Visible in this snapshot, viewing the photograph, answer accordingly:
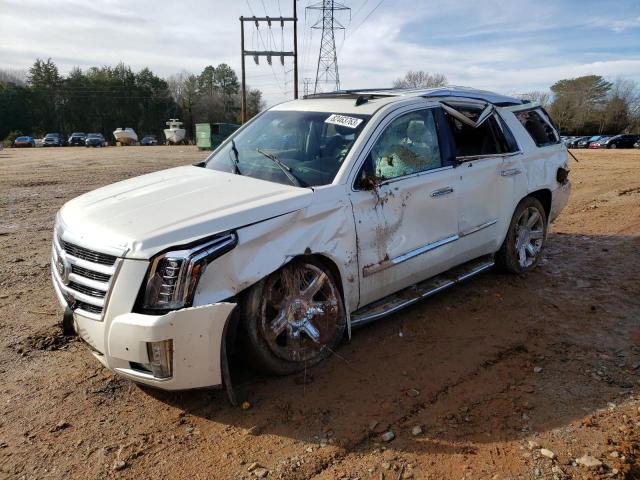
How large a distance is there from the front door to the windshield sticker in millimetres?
225

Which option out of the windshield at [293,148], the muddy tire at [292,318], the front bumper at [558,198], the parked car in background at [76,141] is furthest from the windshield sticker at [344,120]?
the parked car in background at [76,141]

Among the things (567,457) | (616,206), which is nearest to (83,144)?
(616,206)

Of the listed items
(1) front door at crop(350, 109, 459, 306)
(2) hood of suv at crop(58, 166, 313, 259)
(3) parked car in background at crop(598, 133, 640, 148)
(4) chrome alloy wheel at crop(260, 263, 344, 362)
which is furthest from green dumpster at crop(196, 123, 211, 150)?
(4) chrome alloy wheel at crop(260, 263, 344, 362)

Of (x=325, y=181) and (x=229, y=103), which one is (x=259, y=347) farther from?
(x=229, y=103)

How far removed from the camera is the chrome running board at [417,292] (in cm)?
371

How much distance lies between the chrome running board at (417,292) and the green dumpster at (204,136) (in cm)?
3665

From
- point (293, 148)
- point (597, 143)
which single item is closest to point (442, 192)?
point (293, 148)

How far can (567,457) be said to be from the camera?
258 centimetres

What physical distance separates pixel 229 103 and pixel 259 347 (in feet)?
310

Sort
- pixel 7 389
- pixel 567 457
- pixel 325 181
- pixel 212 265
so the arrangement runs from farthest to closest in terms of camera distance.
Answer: pixel 325 181
pixel 7 389
pixel 212 265
pixel 567 457

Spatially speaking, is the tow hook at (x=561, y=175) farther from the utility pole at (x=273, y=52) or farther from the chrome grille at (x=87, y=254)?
the utility pole at (x=273, y=52)

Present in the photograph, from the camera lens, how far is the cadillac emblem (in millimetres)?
3092

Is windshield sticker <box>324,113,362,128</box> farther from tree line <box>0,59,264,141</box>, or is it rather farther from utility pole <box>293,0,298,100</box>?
tree line <box>0,59,264,141</box>

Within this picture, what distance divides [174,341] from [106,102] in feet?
291
